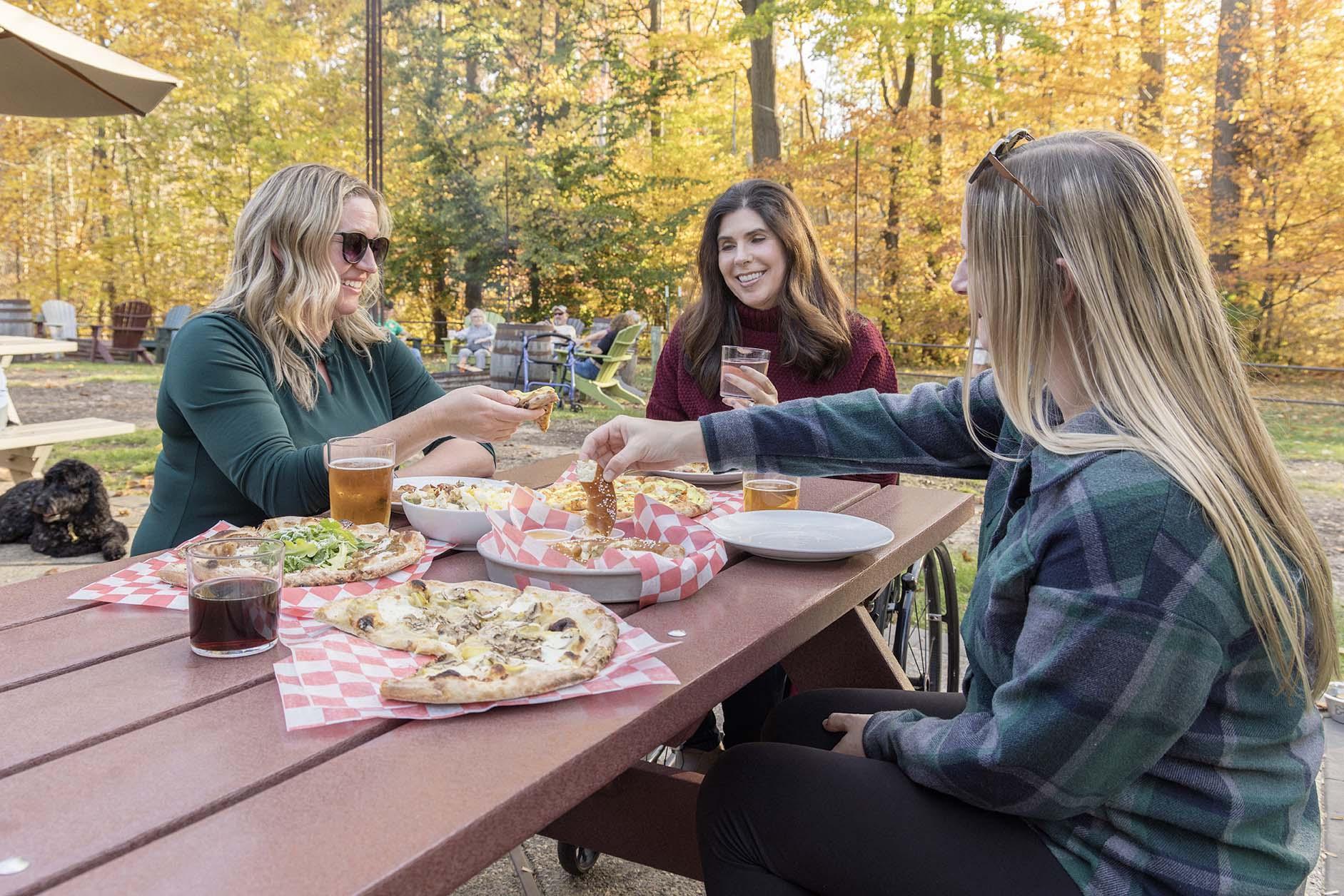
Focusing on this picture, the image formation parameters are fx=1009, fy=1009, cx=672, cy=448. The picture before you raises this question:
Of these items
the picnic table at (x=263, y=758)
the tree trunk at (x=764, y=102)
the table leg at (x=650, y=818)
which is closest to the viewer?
the picnic table at (x=263, y=758)

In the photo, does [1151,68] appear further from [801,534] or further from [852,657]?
[801,534]

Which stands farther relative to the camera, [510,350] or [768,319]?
[510,350]

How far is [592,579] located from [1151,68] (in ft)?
43.7

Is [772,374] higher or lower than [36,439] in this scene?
higher

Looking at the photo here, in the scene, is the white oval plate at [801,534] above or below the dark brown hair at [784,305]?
below

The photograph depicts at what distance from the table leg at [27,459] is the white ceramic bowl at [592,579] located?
545cm

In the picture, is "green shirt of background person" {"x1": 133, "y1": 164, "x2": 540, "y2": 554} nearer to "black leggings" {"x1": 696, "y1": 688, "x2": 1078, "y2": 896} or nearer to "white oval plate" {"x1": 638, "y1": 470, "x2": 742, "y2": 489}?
"white oval plate" {"x1": 638, "y1": 470, "x2": 742, "y2": 489}

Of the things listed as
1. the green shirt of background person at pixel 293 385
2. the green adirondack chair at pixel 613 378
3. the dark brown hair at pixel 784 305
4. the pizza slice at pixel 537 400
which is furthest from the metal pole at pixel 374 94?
the pizza slice at pixel 537 400

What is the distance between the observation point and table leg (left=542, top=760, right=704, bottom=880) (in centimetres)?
180

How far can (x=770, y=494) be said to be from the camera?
222 cm

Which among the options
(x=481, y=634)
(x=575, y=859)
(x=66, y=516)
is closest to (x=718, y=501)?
(x=575, y=859)

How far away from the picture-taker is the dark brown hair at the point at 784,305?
3461 millimetres

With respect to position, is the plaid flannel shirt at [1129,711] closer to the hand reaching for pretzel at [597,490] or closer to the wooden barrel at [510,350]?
the hand reaching for pretzel at [597,490]

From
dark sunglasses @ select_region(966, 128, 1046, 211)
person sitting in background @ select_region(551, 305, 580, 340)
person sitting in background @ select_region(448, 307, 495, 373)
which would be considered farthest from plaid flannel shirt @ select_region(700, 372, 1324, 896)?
person sitting in background @ select_region(448, 307, 495, 373)
